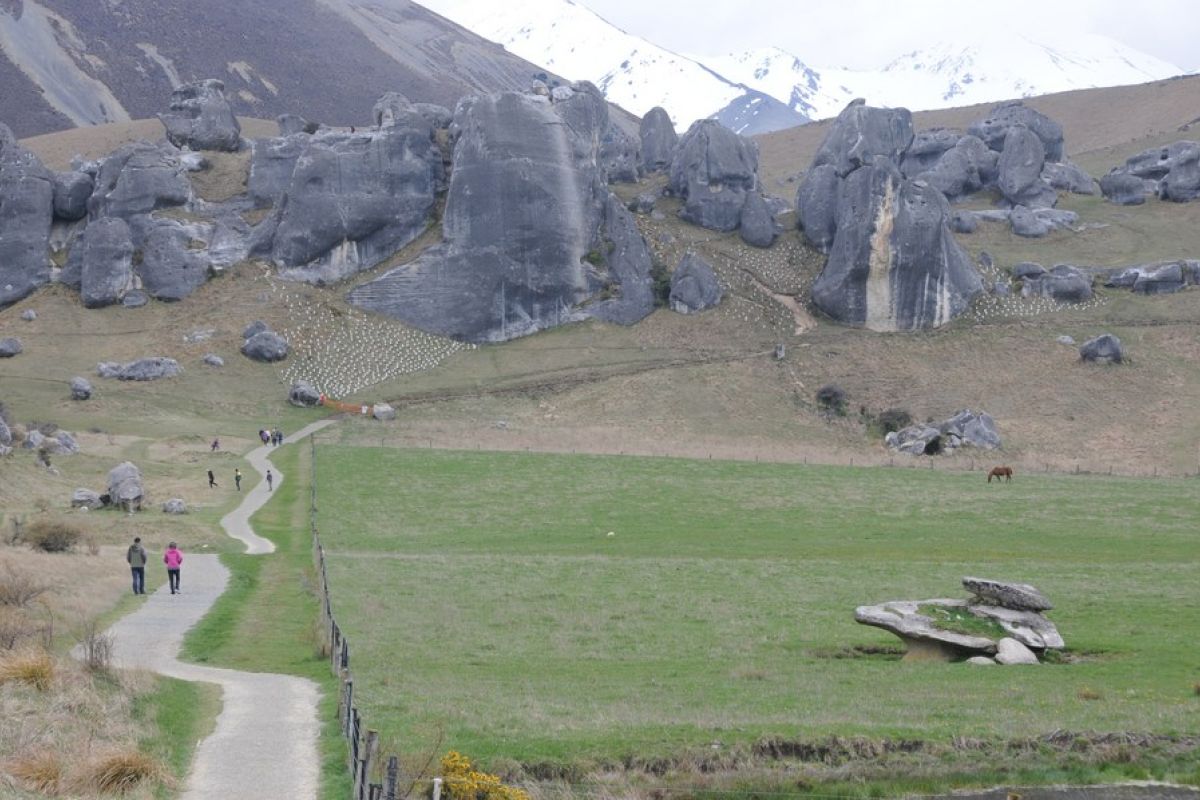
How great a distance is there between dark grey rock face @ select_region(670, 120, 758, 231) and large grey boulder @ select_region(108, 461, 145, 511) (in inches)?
2866

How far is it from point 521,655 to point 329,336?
77.3 meters

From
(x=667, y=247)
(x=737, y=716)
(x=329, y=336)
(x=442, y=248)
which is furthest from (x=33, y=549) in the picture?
(x=667, y=247)

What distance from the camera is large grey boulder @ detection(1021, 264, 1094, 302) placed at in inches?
4183

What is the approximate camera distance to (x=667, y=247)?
115438 millimetres

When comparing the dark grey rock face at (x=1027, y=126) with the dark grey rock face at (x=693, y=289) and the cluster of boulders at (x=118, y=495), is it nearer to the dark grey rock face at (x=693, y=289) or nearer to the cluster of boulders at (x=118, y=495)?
the dark grey rock face at (x=693, y=289)

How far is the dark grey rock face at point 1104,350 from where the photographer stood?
9425 centimetres

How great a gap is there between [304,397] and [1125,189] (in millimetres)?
83813

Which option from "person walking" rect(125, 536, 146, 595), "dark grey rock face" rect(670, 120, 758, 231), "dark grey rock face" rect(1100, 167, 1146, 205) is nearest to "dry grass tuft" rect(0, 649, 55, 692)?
"person walking" rect(125, 536, 146, 595)

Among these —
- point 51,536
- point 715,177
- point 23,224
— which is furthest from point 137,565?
point 715,177

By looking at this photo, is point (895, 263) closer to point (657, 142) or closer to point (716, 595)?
point (657, 142)

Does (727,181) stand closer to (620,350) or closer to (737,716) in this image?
(620,350)

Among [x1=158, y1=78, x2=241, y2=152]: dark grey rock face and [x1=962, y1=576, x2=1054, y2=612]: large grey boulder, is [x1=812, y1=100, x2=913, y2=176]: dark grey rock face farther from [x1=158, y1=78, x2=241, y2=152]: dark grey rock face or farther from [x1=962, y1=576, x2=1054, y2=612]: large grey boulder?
[x1=962, y1=576, x2=1054, y2=612]: large grey boulder

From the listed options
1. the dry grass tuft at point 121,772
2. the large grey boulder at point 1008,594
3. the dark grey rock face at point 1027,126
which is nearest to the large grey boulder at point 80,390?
the large grey boulder at point 1008,594

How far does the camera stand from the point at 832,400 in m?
92.0
